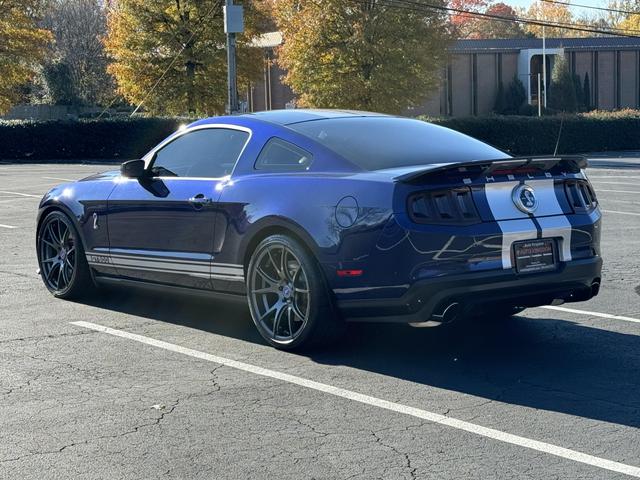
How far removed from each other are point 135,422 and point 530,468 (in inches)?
78.7

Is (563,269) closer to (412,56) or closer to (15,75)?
(412,56)

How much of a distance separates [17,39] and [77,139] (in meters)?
9.11

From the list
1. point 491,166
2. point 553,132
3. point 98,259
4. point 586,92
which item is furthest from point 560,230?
point 586,92

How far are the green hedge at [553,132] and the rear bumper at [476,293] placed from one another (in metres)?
30.1

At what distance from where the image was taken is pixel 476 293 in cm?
603

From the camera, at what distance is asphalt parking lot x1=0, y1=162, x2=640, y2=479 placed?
450 centimetres

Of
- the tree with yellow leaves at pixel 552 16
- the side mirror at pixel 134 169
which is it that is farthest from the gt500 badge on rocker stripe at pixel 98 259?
the tree with yellow leaves at pixel 552 16

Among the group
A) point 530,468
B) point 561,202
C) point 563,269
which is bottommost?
point 530,468

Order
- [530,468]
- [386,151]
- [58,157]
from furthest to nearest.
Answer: [58,157], [386,151], [530,468]

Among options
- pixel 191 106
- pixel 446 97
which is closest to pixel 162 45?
pixel 191 106

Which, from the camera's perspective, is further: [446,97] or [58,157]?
[446,97]

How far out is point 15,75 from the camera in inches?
1903

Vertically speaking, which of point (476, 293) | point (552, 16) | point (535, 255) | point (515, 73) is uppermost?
point (552, 16)

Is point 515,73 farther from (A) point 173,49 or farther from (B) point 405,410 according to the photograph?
(B) point 405,410
